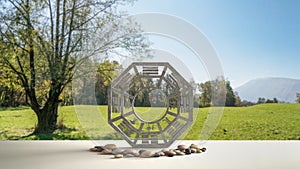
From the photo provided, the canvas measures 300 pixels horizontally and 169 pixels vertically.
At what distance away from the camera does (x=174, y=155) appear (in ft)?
9.62

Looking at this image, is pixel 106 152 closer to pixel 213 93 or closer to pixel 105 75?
pixel 105 75

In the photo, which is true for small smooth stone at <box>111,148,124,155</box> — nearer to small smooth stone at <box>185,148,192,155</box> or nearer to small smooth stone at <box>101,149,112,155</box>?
small smooth stone at <box>101,149,112,155</box>

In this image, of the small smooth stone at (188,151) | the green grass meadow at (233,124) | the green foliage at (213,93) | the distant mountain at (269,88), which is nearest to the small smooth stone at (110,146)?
the small smooth stone at (188,151)

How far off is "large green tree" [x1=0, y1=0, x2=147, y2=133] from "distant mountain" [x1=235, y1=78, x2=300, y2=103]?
145cm

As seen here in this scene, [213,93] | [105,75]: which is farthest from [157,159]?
[105,75]

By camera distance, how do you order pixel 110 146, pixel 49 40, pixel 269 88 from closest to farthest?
1. pixel 110 146
2. pixel 49 40
3. pixel 269 88

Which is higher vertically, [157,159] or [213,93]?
[213,93]

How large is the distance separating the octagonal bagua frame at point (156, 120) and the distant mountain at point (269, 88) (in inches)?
59.8

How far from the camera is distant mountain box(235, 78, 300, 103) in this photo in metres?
4.51

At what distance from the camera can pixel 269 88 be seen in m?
4.54

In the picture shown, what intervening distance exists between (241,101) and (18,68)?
2.81 meters

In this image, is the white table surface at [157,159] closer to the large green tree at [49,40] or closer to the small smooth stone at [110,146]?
the small smooth stone at [110,146]

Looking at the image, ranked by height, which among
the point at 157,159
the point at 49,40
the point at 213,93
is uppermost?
the point at 49,40

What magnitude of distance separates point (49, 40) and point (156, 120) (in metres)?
1.92
